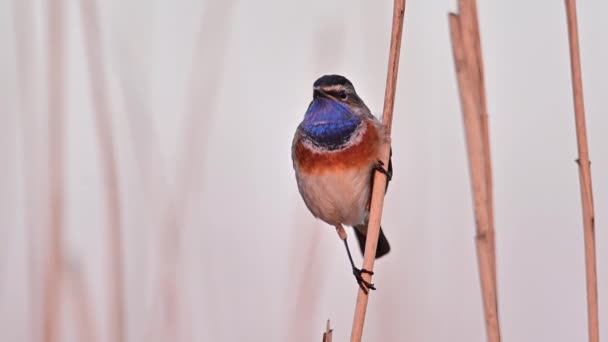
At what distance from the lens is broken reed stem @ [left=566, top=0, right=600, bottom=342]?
1.85 m

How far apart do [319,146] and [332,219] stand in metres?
0.28

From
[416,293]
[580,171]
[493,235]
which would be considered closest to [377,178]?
[493,235]

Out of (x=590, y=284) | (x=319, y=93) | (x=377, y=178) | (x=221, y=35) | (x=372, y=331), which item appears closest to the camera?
(x=590, y=284)

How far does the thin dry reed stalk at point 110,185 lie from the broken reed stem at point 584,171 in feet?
3.97

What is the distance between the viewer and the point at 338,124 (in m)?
2.35

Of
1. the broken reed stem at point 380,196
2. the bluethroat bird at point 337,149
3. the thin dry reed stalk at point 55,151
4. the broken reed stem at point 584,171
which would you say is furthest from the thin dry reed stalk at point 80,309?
the broken reed stem at point 584,171

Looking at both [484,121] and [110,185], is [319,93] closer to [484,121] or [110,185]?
[484,121]

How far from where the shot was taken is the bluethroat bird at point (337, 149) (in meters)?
2.28

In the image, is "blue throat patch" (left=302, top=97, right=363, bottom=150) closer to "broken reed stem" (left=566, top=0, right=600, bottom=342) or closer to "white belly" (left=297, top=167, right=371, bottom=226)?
"white belly" (left=297, top=167, right=371, bottom=226)

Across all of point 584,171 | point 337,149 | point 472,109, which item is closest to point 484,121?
point 472,109

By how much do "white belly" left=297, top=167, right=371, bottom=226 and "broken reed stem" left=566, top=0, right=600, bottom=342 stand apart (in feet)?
2.04

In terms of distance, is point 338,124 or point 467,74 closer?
point 467,74

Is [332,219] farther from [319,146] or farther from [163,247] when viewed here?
[163,247]

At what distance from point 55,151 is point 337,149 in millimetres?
791
